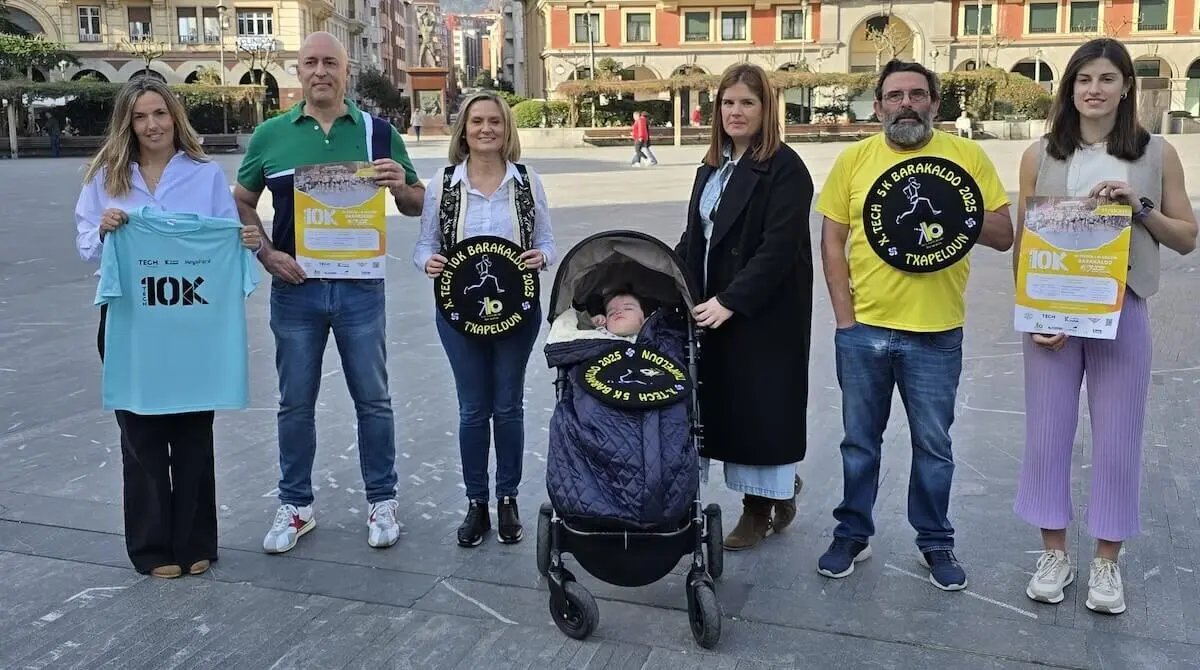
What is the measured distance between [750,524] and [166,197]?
273 cm

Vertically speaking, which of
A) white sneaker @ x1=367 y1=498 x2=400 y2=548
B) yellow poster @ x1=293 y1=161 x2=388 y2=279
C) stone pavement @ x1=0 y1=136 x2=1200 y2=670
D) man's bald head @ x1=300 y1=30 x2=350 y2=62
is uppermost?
man's bald head @ x1=300 y1=30 x2=350 y2=62

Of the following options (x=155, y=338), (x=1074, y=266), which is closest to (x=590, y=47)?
(x=155, y=338)

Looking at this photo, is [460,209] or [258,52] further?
[258,52]

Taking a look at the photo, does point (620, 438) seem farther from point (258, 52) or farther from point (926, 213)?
point (258, 52)

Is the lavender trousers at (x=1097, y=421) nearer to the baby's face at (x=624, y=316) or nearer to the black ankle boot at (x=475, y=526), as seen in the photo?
the baby's face at (x=624, y=316)

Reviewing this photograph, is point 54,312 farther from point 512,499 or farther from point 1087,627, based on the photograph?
point 1087,627

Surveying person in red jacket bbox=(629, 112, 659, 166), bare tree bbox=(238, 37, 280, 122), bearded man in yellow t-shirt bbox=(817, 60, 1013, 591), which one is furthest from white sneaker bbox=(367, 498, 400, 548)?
bare tree bbox=(238, 37, 280, 122)

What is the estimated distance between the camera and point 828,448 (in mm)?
5957

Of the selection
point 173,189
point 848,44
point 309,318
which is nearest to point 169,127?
point 173,189

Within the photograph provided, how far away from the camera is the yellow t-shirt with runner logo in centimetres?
392

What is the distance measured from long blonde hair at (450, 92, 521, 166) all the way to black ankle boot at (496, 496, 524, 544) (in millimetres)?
1497

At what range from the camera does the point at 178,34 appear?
214ft

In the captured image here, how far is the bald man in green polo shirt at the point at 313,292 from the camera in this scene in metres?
4.43

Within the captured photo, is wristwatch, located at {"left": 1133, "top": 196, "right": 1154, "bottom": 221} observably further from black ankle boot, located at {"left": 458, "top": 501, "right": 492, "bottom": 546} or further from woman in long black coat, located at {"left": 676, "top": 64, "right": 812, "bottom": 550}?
black ankle boot, located at {"left": 458, "top": 501, "right": 492, "bottom": 546}
